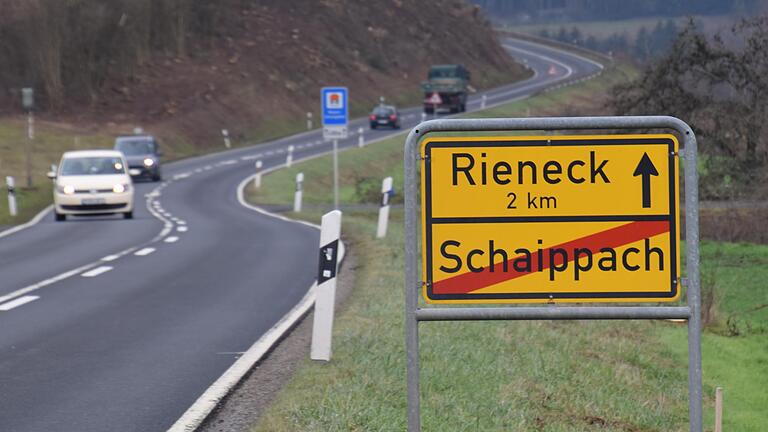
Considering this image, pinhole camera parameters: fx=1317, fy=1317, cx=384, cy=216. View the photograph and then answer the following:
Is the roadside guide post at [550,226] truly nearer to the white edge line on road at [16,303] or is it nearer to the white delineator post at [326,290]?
the white delineator post at [326,290]

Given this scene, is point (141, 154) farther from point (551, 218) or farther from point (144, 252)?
point (551, 218)

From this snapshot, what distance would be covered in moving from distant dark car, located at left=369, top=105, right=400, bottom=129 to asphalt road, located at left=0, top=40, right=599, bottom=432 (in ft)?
128

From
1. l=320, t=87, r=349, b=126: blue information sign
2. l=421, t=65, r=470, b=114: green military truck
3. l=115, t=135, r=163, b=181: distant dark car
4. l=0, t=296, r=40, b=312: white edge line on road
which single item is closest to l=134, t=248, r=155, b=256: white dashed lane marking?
l=0, t=296, r=40, b=312: white edge line on road

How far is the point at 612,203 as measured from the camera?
5719 mm

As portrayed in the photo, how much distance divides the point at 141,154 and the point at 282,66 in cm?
3342

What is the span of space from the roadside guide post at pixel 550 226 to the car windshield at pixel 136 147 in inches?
1737

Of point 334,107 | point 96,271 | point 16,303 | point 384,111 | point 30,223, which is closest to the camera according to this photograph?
point 16,303

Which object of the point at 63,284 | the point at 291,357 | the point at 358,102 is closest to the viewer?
the point at 291,357

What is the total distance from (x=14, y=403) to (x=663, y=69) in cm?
2817

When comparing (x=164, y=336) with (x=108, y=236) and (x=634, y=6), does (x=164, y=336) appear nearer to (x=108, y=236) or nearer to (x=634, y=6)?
(x=108, y=236)

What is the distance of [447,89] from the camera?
7681 cm

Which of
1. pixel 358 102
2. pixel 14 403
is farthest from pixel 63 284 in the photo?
pixel 358 102

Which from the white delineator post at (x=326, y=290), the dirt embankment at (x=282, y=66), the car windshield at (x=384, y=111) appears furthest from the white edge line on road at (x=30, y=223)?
the car windshield at (x=384, y=111)

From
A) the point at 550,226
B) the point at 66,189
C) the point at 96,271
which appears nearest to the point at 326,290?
the point at 550,226
